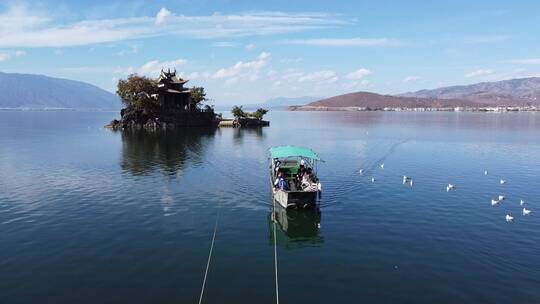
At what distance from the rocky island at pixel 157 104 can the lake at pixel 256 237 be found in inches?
2774

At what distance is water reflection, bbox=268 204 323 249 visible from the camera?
103ft

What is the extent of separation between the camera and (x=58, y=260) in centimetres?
2689

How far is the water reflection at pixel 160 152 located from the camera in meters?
61.8

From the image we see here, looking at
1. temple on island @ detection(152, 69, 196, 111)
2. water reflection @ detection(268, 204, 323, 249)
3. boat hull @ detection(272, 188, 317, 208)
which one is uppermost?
temple on island @ detection(152, 69, 196, 111)

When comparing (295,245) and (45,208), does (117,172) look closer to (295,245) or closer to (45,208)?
(45,208)

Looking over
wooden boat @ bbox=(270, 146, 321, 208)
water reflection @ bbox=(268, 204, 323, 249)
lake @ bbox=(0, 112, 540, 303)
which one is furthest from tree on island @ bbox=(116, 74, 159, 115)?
water reflection @ bbox=(268, 204, 323, 249)

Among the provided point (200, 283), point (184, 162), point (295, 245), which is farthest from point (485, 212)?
point (184, 162)

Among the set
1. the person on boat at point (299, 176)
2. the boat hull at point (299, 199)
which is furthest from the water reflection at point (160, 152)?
the boat hull at point (299, 199)

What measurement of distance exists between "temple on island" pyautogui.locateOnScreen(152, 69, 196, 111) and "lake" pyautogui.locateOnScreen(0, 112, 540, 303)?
7656cm

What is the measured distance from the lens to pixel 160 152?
7869 cm

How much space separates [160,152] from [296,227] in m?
49.5

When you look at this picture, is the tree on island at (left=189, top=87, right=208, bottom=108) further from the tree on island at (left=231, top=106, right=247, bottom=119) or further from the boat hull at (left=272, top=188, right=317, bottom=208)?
→ the boat hull at (left=272, top=188, right=317, bottom=208)

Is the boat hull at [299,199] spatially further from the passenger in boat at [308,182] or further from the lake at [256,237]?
the passenger in boat at [308,182]

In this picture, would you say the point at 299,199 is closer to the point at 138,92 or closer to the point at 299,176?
the point at 299,176
